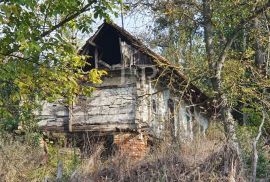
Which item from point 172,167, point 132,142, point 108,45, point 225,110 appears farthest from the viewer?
point 108,45

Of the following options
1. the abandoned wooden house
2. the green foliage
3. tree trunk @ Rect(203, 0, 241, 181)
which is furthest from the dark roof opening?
the green foliage

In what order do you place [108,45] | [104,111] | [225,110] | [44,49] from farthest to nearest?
[108,45]
[104,111]
[225,110]
[44,49]

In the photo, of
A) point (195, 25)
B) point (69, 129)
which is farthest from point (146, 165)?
point (69, 129)

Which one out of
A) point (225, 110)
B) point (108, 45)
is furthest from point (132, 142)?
point (225, 110)

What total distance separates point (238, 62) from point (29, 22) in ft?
17.7

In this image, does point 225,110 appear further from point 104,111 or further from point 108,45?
point 108,45

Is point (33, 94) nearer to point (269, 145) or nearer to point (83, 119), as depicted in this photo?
point (269, 145)

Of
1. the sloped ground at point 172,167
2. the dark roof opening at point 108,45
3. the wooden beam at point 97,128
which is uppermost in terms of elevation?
the dark roof opening at point 108,45

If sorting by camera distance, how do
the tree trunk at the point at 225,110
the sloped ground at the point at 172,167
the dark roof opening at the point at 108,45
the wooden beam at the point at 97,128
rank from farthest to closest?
1. the dark roof opening at the point at 108,45
2. the wooden beam at the point at 97,128
3. the sloped ground at the point at 172,167
4. the tree trunk at the point at 225,110

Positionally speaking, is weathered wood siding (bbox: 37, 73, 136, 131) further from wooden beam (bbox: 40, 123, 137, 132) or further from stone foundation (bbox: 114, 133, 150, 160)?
stone foundation (bbox: 114, 133, 150, 160)

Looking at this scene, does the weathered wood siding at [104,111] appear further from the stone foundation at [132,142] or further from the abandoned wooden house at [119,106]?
the stone foundation at [132,142]

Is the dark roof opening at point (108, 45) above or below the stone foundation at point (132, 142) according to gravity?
above

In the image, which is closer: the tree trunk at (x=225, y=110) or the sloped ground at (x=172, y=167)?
the tree trunk at (x=225, y=110)

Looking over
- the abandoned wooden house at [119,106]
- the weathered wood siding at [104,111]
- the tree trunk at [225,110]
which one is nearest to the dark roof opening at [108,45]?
the abandoned wooden house at [119,106]
